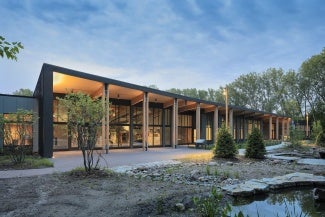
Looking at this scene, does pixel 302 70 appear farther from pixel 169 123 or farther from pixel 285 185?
pixel 285 185

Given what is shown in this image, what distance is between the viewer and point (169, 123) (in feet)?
82.7

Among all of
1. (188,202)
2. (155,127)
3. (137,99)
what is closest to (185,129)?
(155,127)

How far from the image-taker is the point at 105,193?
5.96 metres

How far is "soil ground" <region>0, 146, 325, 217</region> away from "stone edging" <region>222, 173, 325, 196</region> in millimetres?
477

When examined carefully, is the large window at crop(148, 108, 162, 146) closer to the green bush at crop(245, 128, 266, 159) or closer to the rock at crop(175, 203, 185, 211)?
the green bush at crop(245, 128, 266, 159)

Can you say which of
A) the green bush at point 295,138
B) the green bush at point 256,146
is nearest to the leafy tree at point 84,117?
the green bush at point 256,146

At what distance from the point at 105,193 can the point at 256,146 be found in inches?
395

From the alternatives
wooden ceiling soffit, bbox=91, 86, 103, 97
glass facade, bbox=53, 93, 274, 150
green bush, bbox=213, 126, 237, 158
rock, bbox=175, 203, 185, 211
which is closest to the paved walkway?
green bush, bbox=213, 126, 237, 158

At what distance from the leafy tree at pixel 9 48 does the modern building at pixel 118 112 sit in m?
6.99

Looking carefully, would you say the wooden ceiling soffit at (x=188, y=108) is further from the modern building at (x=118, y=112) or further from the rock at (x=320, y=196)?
the rock at (x=320, y=196)

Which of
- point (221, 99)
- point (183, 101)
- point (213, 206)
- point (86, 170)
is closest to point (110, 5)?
point (86, 170)

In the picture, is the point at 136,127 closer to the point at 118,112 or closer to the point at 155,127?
the point at 118,112

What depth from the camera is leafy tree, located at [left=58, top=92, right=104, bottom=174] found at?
834cm

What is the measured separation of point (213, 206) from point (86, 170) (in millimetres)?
5118
